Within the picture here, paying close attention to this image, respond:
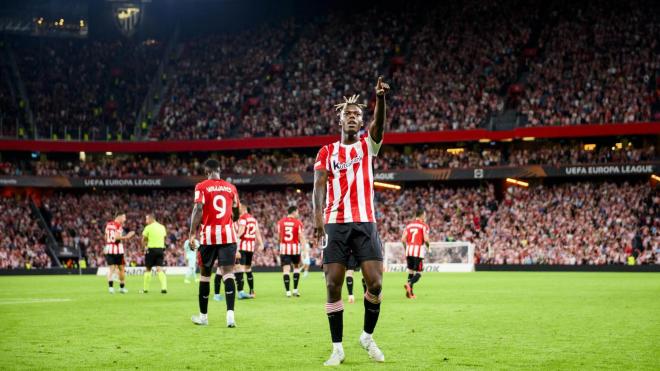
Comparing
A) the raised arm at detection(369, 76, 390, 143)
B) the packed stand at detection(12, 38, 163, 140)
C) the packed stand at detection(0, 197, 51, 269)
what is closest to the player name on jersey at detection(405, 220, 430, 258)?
the raised arm at detection(369, 76, 390, 143)

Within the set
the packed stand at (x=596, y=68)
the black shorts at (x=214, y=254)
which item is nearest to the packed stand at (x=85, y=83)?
the packed stand at (x=596, y=68)

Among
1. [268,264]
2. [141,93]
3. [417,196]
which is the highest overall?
[141,93]

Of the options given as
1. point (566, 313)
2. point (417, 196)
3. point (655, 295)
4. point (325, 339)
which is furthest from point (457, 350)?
point (417, 196)

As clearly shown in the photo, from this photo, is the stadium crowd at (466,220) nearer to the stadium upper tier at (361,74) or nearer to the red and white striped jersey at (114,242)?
the stadium upper tier at (361,74)

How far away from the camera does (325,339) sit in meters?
11.8

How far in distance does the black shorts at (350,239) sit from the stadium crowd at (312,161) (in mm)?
45882

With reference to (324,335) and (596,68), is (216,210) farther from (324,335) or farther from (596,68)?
(596,68)

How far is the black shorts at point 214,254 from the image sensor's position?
14211 millimetres

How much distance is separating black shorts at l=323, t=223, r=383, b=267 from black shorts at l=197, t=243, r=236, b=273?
510 centimetres

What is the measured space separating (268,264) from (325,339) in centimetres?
4200

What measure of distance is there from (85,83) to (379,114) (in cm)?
6136

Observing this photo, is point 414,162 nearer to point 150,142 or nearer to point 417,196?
point 417,196

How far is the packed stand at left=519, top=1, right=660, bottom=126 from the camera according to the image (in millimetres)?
52844

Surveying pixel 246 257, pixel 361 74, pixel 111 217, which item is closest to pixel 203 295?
pixel 246 257
